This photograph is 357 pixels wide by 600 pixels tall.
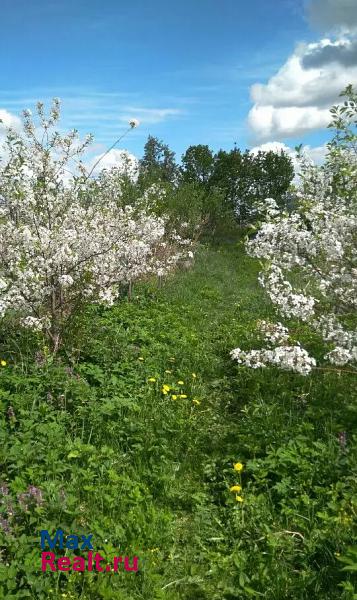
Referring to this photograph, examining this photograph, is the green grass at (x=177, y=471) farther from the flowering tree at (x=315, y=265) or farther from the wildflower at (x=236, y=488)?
the flowering tree at (x=315, y=265)

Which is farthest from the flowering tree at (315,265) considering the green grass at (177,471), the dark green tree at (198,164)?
the dark green tree at (198,164)

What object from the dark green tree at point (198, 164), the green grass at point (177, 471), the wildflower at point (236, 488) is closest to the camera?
the green grass at point (177, 471)

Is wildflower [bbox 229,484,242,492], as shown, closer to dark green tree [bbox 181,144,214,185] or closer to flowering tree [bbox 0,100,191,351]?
flowering tree [bbox 0,100,191,351]

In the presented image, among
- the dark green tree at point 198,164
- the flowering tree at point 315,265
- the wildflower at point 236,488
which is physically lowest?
the wildflower at point 236,488

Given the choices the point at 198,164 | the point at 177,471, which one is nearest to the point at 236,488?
the point at 177,471

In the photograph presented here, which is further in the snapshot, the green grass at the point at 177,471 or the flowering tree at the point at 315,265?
the flowering tree at the point at 315,265

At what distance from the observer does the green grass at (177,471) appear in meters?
3.16

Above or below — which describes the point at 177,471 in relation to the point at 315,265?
below

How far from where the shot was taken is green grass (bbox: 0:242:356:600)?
3.16 meters

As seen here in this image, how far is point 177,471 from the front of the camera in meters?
4.45

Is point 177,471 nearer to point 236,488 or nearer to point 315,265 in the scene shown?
point 236,488

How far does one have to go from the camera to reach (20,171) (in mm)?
6621

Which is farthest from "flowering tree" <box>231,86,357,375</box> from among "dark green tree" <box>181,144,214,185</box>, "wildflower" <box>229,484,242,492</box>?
"dark green tree" <box>181,144,214,185</box>

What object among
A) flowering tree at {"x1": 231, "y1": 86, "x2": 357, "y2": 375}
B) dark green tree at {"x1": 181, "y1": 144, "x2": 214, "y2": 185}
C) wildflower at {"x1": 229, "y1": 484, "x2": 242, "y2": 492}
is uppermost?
dark green tree at {"x1": 181, "y1": 144, "x2": 214, "y2": 185}
